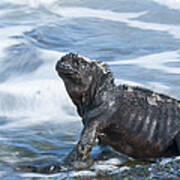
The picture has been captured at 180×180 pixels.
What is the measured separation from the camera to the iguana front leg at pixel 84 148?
17.2 feet

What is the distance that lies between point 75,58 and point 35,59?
18.9 feet

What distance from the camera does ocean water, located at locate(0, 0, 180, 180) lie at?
608 cm

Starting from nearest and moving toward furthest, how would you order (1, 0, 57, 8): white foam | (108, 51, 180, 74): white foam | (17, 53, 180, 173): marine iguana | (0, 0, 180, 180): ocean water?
(17, 53, 180, 173): marine iguana → (0, 0, 180, 180): ocean water → (108, 51, 180, 74): white foam → (1, 0, 57, 8): white foam

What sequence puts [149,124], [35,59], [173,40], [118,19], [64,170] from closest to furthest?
[64,170] < [149,124] < [35,59] < [173,40] < [118,19]

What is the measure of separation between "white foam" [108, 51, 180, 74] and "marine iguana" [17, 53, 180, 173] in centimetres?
404

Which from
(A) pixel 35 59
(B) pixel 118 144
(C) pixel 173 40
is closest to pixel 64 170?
(B) pixel 118 144

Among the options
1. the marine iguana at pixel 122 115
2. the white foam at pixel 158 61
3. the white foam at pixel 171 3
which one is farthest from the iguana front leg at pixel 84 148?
the white foam at pixel 171 3

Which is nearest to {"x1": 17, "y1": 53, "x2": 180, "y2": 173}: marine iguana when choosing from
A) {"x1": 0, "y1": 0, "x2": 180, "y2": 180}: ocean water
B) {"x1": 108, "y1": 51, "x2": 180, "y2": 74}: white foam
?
{"x1": 0, "y1": 0, "x2": 180, "y2": 180}: ocean water

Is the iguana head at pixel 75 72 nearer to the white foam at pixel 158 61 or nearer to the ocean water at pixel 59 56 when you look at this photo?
the ocean water at pixel 59 56

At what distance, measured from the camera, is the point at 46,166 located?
17.4ft

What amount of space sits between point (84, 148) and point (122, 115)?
504 mm

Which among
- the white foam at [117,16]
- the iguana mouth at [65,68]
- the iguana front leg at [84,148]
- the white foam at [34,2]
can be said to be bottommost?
the iguana front leg at [84,148]

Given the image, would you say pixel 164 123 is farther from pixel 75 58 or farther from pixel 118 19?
pixel 118 19

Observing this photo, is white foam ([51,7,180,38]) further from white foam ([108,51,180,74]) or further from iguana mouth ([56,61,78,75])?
iguana mouth ([56,61,78,75])
